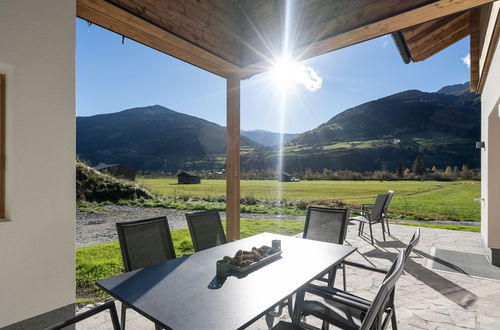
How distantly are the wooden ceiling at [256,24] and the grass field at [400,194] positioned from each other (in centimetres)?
363

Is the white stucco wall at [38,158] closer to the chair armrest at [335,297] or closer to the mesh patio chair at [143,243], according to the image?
the mesh patio chair at [143,243]

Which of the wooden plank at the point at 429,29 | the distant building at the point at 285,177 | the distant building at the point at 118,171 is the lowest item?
the distant building at the point at 285,177

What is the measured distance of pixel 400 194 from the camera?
25.4ft

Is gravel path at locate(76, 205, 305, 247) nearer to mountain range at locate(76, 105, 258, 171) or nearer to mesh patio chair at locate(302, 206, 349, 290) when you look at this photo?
mountain range at locate(76, 105, 258, 171)

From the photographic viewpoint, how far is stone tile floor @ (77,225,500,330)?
214cm

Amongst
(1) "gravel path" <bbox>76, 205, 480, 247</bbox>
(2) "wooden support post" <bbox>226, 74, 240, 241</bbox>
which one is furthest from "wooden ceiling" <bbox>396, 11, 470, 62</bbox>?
(1) "gravel path" <bbox>76, 205, 480, 247</bbox>

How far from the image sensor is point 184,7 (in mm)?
2723

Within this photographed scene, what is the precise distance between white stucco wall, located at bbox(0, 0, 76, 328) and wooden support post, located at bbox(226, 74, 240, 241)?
1865 mm

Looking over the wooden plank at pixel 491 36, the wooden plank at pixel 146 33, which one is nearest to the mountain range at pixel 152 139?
the wooden plank at pixel 146 33

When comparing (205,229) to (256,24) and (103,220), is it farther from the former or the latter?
(256,24)

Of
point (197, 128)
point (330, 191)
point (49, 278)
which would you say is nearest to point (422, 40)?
point (197, 128)

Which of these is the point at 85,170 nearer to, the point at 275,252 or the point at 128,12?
the point at 128,12

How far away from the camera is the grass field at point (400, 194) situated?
694 centimetres

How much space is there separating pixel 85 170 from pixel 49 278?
102 cm
